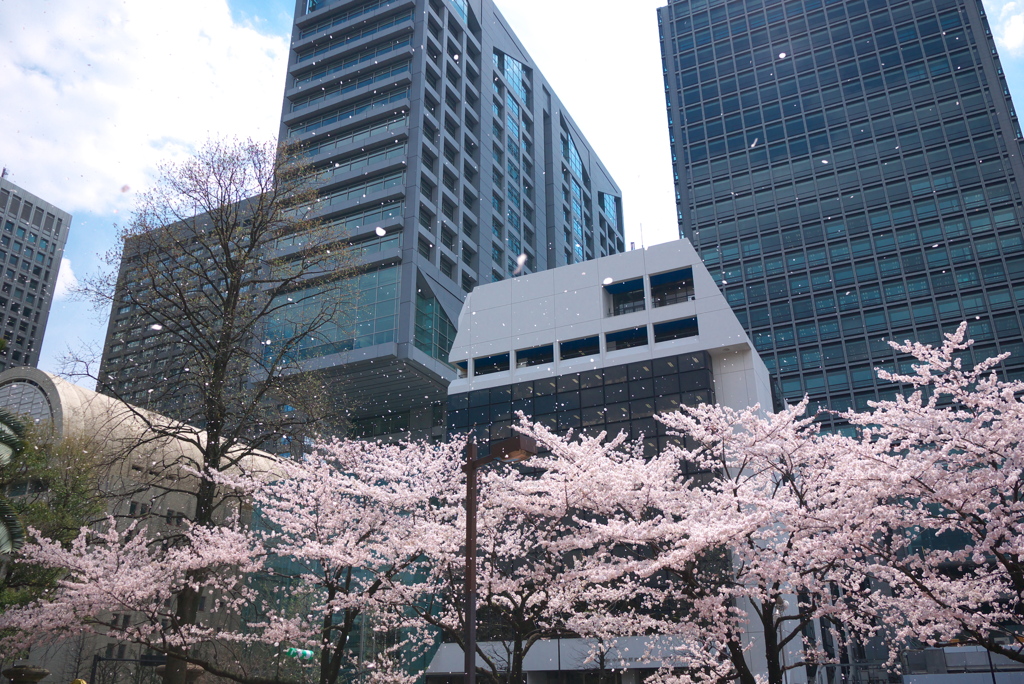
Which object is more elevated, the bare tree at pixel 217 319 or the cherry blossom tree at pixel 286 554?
the bare tree at pixel 217 319

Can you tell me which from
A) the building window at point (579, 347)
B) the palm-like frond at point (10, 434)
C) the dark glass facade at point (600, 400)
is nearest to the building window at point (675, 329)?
the dark glass facade at point (600, 400)

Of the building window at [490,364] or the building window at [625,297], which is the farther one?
the building window at [490,364]

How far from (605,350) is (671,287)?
589cm

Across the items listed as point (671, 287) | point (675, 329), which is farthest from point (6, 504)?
point (671, 287)

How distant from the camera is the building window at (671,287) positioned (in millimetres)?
47406

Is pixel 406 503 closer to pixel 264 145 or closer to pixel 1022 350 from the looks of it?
pixel 264 145

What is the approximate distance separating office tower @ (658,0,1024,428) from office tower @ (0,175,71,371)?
10600 cm

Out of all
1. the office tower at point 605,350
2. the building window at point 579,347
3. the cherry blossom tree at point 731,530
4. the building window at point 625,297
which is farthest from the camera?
the building window at point 625,297

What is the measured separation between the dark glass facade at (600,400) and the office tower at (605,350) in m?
0.06

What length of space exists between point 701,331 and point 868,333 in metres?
61.7

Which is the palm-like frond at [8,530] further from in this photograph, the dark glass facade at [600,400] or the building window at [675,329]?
the building window at [675,329]

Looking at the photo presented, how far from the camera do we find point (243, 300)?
69.8 feet

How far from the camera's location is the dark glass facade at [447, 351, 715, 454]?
143ft

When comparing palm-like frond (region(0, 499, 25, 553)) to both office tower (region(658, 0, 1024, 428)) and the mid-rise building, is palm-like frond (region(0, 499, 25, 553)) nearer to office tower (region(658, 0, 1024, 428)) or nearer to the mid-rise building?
the mid-rise building
